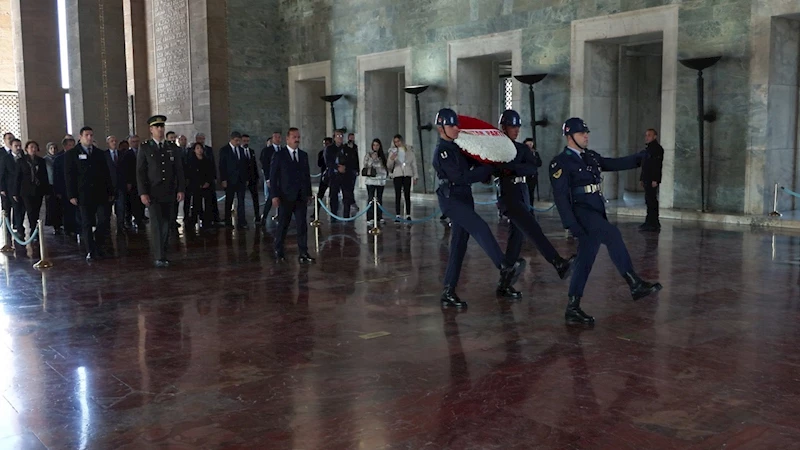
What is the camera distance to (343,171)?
13.9 m

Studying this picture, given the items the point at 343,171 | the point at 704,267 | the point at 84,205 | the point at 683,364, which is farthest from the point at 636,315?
the point at 343,171

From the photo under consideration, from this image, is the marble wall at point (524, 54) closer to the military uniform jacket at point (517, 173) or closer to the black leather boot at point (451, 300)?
the military uniform jacket at point (517, 173)

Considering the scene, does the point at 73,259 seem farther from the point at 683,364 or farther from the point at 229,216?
the point at 683,364

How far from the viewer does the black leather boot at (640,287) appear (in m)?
6.13

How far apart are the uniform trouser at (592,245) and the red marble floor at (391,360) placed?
1.37ft

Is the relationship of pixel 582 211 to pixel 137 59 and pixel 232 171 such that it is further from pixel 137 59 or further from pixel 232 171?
pixel 137 59

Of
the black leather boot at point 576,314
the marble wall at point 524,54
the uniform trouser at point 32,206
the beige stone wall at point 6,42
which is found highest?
the beige stone wall at point 6,42

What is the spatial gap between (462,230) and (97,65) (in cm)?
1724

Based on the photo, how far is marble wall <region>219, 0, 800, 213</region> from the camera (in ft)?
43.6

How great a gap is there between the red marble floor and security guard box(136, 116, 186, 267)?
2.05 ft

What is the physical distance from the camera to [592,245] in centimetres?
621

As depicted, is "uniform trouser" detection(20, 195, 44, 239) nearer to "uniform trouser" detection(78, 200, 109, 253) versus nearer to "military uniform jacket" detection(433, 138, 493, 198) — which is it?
"uniform trouser" detection(78, 200, 109, 253)

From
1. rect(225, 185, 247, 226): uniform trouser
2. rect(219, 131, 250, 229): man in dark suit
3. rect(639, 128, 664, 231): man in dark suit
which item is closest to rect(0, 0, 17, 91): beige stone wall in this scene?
rect(219, 131, 250, 229): man in dark suit

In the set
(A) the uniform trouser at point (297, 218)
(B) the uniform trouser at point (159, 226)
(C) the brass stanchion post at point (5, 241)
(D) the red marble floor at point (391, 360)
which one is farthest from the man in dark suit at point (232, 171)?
(D) the red marble floor at point (391, 360)
